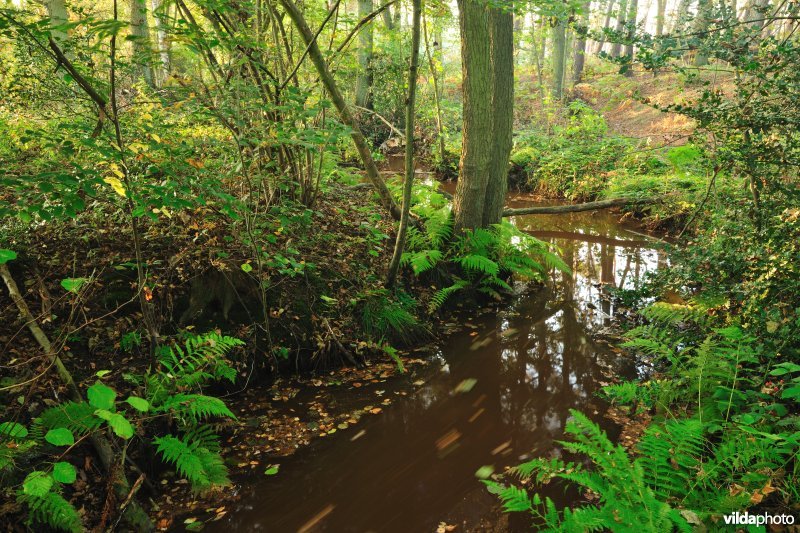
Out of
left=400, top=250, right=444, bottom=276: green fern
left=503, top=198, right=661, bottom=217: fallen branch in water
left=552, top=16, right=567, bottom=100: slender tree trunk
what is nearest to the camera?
left=400, top=250, right=444, bottom=276: green fern

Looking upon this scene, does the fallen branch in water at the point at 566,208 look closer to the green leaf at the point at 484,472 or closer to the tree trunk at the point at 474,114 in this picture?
the tree trunk at the point at 474,114

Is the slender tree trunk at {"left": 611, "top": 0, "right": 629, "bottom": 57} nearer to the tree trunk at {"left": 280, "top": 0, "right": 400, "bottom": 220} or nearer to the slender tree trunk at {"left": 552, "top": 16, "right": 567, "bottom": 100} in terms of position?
the slender tree trunk at {"left": 552, "top": 16, "right": 567, "bottom": 100}

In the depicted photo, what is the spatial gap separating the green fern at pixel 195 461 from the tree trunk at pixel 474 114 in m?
4.68

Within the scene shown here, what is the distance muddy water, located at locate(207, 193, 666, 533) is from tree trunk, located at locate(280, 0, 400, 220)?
2.11 m

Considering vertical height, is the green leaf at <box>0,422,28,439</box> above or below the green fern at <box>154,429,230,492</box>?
above

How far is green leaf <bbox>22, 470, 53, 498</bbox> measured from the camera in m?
2.37

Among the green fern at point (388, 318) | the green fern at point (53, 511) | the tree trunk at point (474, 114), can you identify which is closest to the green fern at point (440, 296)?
the green fern at point (388, 318)

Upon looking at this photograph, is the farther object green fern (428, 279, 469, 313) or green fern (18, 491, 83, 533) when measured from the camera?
green fern (428, 279, 469, 313)

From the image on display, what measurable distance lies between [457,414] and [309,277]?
219cm

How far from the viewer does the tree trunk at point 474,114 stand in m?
6.29

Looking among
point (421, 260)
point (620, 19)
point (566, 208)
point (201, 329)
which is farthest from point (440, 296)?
point (620, 19)

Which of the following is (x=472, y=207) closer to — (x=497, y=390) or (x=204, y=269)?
(x=497, y=390)

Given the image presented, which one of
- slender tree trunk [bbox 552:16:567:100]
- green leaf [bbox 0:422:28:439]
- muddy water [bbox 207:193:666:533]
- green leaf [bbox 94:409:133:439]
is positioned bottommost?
muddy water [bbox 207:193:666:533]

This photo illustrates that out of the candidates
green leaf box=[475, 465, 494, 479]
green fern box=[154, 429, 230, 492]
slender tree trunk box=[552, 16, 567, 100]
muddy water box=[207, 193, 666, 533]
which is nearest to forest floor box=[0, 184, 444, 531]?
green fern box=[154, 429, 230, 492]
